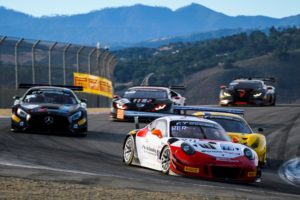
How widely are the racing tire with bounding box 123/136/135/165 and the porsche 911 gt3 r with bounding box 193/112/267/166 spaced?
1.99m

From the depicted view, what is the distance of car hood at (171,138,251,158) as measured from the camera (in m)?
13.1

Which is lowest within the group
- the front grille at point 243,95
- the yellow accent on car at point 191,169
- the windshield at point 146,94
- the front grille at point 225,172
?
the front grille at point 243,95

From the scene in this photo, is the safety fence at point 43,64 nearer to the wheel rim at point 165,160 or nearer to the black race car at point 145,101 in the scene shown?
the black race car at point 145,101

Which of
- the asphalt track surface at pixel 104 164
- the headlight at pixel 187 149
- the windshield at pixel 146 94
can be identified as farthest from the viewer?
the windshield at pixel 146 94

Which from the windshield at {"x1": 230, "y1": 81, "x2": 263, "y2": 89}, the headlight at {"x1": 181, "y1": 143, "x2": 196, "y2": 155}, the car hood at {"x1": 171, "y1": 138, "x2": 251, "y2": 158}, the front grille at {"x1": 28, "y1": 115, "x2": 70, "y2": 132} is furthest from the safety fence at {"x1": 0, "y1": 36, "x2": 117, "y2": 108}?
the headlight at {"x1": 181, "y1": 143, "x2": 196, "y2": 155}

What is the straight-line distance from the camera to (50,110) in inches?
774

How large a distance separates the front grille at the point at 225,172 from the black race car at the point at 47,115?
7472 millimetres

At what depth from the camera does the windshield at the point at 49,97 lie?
66.9 ft

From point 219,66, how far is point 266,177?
347 feet

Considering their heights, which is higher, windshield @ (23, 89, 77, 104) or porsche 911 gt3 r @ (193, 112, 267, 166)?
windshield @ (23, 89, 77, 104)

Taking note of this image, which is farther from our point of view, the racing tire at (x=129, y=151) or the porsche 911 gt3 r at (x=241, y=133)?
the porsche 911 gt3 r at (x=241, y=133)

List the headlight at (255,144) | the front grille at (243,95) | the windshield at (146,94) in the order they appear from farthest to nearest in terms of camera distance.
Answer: the front grille at (243,95) < the windshield at (146,94) < the headlight at (255,144)

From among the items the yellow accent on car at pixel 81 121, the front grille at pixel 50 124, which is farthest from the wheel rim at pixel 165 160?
the yellow accent on car at pixel 81 121

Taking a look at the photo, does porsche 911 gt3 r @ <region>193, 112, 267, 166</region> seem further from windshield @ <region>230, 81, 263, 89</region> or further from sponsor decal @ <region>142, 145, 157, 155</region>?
windshield @ <region>230, 81, 263, 89</region>
